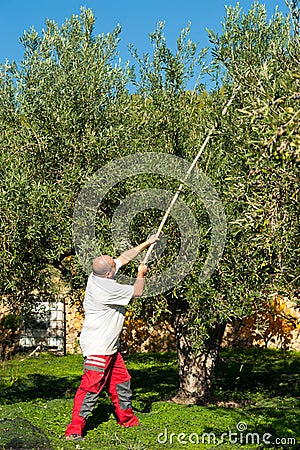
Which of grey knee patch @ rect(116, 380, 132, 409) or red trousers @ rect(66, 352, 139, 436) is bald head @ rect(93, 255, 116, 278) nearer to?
red trousers @ rect(66, 352, 139, 436)

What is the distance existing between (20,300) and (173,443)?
356 centimetres

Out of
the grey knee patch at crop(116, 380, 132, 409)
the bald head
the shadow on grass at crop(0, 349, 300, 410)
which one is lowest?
the shadow on grass at crop(0, 349, 300, 410)

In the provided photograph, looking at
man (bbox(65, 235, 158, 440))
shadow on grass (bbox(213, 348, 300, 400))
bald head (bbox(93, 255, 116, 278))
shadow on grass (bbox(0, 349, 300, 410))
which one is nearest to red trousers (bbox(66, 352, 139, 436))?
man (bbox(65, 235, 158, 440))

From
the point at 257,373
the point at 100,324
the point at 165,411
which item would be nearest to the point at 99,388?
the point at 100,324

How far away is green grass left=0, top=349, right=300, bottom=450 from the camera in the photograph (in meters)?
8.85

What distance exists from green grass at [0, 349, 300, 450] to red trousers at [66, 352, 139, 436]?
0.23 m

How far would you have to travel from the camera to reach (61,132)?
9914 mm

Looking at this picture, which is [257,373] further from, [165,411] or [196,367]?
[165,411]

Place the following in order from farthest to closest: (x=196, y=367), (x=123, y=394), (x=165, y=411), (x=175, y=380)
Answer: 1. (x=175, y=380)
2. (x=196, y=367)
3. (x=165, y=411)
4. (x=123, y=394)

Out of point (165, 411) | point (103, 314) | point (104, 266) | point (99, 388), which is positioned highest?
point (104, 266)

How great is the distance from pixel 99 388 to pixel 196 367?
2842mm

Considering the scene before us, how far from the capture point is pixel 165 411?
10.5m

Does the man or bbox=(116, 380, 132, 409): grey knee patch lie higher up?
the man

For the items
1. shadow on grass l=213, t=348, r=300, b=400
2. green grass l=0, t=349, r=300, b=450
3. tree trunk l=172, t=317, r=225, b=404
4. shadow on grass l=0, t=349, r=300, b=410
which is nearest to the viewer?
green grass l=0, t=349, r=300, b=450
